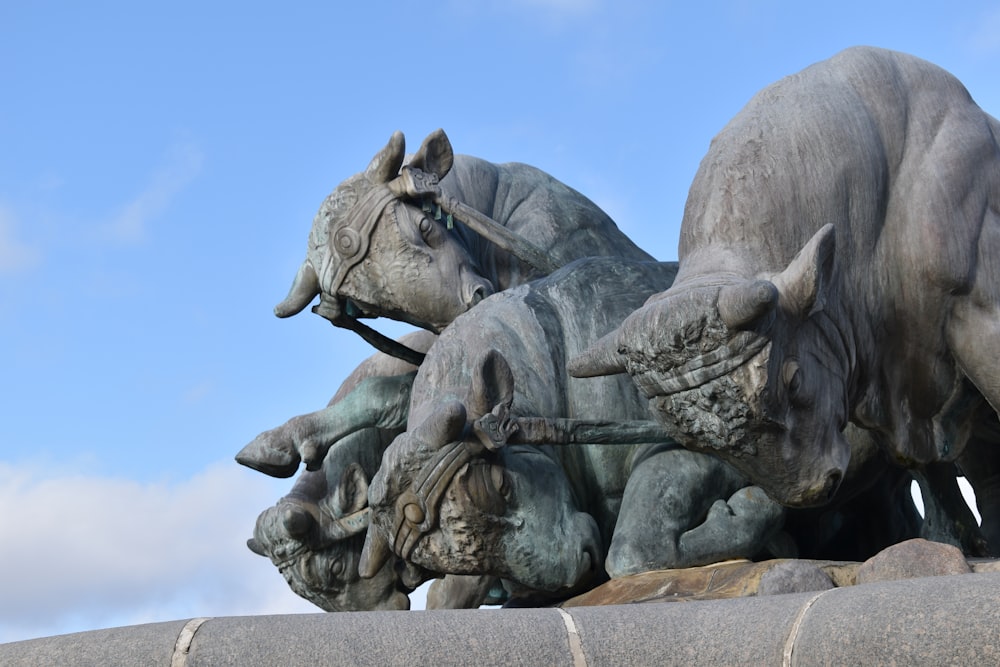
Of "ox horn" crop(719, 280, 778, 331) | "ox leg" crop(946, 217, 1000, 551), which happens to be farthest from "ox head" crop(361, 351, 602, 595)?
"ox leg" crop(946, 217, 1000, 551)

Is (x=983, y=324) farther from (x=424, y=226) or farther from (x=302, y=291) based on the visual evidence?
(x=302, y=291)

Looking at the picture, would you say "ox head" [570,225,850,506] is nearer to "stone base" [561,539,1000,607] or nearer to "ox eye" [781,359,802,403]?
"ox eye" [781,359,802,403]

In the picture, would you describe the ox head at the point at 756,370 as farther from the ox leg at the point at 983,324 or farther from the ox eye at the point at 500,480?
the ox eye at the point at 500,480

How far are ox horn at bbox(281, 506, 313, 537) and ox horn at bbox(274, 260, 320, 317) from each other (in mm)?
1074

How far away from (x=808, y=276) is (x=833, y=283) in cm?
37

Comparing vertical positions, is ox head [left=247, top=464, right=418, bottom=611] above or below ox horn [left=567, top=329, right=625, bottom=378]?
below

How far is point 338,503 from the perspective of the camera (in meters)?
7.21

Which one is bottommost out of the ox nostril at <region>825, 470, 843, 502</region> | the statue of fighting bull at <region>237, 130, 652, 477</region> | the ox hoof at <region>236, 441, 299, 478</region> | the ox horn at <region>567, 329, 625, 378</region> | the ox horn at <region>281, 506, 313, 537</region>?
the ox nostril at <region>825, 470, 843, 502</region>

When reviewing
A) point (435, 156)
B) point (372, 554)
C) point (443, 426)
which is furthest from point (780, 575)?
point (435, 156)

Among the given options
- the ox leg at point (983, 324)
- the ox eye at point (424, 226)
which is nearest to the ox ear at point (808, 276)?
the ox leg at point (983, 324)

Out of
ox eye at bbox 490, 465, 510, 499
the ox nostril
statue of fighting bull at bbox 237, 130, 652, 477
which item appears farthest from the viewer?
statue of fighting bull at bbox 237, 130, 652, 477

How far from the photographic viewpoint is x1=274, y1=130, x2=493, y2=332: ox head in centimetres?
723

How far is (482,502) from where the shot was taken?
5.96 metres

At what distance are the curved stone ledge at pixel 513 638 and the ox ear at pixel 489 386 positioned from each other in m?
1.90
